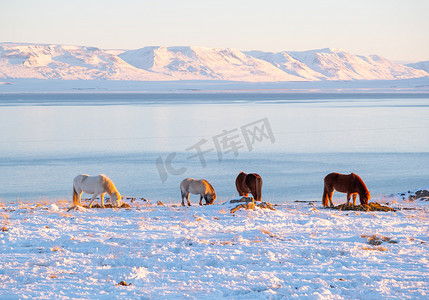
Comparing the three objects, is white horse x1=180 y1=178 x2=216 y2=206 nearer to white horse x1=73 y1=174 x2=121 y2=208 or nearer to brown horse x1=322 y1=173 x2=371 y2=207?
white horse x1=73 y1=174 x2=121 y2=208

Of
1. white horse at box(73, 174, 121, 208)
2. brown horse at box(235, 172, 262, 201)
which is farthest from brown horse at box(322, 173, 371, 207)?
white horse at box(73, 174, 121, 208)

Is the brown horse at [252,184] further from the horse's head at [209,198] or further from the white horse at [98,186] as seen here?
the white horse at [98,186]

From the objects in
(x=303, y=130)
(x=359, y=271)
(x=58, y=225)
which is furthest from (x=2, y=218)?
(x=303, y=130)

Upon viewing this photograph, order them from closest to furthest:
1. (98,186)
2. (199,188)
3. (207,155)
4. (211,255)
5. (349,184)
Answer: (211,255) < (98,186) < (349,184) < (199,188) < (207,155)

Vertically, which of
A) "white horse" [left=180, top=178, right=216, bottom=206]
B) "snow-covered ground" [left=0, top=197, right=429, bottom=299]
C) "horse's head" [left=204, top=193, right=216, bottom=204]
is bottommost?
"snow-covered ground" [left=0, top=197, right=429, bottom=299]

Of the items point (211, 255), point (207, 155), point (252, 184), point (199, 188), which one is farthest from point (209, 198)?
point (207, 155)

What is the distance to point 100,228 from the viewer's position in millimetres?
10453

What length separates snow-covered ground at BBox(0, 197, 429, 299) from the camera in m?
6.92

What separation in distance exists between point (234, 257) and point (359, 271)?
178 cm

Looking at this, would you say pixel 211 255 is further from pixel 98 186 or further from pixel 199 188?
pixel 199 188

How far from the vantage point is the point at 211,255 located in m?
8.38

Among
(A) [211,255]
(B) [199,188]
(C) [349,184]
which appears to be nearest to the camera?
(A) [211,255]

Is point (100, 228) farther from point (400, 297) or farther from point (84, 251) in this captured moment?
point (400, 297)

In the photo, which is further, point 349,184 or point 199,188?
point 199,188
